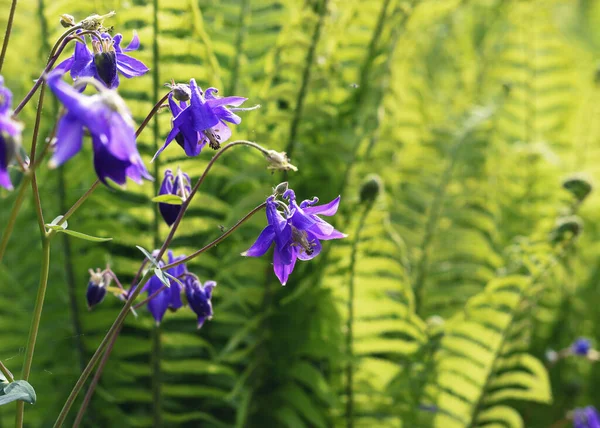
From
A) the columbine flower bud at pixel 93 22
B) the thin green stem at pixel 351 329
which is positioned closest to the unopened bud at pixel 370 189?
the thin green stem at pixel 351 329

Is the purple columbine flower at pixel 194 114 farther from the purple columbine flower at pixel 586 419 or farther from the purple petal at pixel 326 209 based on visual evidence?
the purple columbine flower at pixel 586 419

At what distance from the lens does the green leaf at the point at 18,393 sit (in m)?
0.78

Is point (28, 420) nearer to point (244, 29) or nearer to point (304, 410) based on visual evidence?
point (304, 410)

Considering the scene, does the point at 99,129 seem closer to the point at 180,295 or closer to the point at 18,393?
the point at 18,393

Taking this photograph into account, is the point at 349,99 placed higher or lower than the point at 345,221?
higher

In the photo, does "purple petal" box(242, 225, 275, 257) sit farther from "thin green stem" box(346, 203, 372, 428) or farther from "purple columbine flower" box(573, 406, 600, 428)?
"purple columbine flower" box(573, 406, 600, 428)

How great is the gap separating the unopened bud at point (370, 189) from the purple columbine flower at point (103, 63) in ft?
2.39

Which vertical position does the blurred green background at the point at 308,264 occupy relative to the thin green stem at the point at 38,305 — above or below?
above

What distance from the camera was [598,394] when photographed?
2.46m

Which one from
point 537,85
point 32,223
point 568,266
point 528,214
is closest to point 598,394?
point 568,266

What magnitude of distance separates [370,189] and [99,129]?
0.99 meters

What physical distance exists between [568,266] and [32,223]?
170 centimetres

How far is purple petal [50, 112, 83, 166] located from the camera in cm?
66

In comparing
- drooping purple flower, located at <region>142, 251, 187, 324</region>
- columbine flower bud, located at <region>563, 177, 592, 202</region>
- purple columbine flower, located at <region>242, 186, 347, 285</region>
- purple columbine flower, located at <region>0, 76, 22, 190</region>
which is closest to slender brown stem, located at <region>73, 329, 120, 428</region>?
drooping purple flower, located at <region>142, 251, 187, 324</region>
